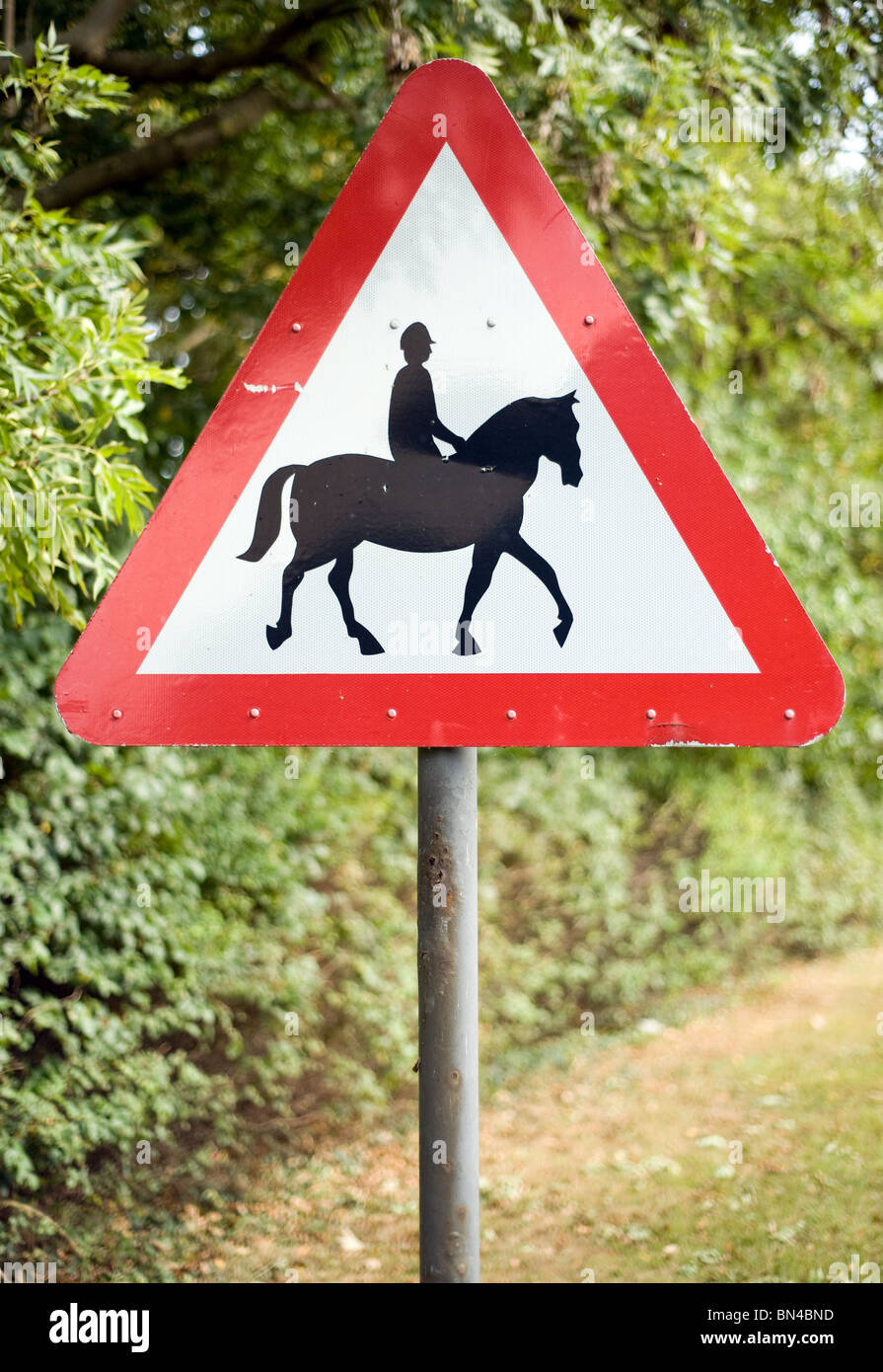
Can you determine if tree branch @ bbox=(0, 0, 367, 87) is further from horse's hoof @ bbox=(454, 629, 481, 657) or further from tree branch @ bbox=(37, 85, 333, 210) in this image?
horse's hoof @ bbox=(454, 629, 481, 657)

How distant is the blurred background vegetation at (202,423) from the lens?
9.43 feet

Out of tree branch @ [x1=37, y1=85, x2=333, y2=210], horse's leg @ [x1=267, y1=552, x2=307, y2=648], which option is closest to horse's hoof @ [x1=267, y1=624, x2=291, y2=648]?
horse's leg @ [x1=267, y1=552, x2=307, y2=648]

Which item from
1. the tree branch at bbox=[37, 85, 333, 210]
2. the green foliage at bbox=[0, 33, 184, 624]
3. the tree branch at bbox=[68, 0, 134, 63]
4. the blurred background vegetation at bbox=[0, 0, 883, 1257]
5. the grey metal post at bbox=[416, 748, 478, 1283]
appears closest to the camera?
the grey metal post at bbox=[416, 748, 478, 1283]

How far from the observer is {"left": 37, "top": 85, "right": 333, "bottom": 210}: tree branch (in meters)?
3.77

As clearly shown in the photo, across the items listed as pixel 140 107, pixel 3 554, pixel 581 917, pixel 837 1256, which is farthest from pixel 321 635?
pixel 581 917

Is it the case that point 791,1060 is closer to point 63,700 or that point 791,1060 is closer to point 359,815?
point 359,815

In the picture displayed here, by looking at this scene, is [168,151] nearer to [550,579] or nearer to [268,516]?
[268,516]

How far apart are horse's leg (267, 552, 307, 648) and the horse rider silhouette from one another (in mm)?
204

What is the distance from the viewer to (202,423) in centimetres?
470

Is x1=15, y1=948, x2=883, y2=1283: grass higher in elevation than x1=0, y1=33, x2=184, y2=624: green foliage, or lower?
lower

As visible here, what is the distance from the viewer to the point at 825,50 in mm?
3287

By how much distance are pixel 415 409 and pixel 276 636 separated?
0.37m

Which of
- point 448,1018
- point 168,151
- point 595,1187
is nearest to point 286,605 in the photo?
point 448,1018

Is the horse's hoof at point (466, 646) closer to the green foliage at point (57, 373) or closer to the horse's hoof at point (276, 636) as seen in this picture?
the horse's hoof at point (276, 636)
